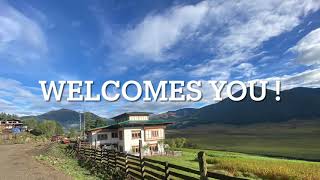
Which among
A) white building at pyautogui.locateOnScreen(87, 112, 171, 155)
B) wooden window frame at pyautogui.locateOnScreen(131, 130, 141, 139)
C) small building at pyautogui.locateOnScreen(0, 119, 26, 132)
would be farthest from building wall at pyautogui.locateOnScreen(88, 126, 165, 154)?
small building at pyautogui.locateOnScreen(0, 119, 26, 132)

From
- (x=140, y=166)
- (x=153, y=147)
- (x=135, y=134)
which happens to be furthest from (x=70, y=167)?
(x=153, y=147)

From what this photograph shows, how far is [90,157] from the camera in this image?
29875 millimetres

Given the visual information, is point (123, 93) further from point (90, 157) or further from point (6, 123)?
point (6, 123)

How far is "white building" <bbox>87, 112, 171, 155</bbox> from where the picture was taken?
2589 inches

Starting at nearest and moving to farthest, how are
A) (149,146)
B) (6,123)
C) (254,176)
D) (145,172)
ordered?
(145,172) → (254,176) → (149,146) → (6,123)

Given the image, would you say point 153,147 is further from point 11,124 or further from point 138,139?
point 11,124

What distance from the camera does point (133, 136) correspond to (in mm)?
66438

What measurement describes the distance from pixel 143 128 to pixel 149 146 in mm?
3723

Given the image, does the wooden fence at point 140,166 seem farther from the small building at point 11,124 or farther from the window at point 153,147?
the small building at point 11,124

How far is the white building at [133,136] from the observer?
6575 cm

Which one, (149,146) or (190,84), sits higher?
(190,84)

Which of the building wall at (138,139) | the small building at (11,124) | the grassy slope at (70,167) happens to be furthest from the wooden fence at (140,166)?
the small building at (11,124)

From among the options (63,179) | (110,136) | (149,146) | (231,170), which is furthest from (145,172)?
(110,136)

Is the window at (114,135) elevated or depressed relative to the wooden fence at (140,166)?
depressed
